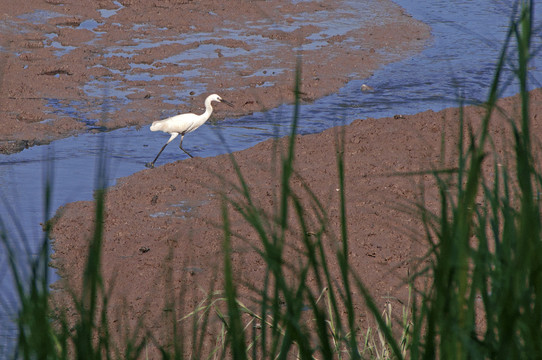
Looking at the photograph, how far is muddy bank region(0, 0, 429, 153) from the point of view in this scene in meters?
9.74

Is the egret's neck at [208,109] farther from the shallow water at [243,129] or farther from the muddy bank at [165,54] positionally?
the muddy bank at [165,54]

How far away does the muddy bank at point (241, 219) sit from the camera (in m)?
5.12

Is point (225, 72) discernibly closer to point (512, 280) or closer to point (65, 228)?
point (65, 228)

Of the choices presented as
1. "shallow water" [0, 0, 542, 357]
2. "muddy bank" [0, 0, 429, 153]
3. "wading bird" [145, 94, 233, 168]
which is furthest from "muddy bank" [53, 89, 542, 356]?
"muddy bank" [0, 0, 429, 153]

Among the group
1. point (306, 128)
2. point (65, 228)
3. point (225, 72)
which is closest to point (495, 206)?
point (65, 228)

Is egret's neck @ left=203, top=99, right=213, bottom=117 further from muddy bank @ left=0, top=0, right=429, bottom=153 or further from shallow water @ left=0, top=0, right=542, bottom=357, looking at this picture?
muddy bank @ left=0, top=0, right=429, bottom=153

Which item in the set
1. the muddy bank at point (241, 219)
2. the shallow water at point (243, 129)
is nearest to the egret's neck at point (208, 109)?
the shallow water at point (243, 129)

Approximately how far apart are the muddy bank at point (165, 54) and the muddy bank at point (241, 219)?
1216 mm

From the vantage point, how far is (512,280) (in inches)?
59.3

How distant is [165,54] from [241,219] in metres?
6.96

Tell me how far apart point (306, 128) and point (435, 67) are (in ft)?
13.3

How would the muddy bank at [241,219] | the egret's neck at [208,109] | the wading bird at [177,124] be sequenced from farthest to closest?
the egret's neck at [208,109], the wading bird at [177,124], the muddy bank at [241,219]

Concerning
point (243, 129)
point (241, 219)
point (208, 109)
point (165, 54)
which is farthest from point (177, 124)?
point (165, 54)

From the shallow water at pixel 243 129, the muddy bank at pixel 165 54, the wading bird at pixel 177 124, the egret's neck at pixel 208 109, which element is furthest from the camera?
the muddy bank at pixel 165 54
